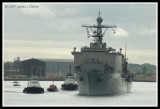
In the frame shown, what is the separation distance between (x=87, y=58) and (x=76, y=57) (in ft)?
9.31

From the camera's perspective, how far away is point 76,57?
8700 cm

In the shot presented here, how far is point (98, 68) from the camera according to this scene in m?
81.6

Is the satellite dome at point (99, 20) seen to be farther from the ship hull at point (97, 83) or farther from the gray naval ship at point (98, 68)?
the ship hull at point (97, 83)

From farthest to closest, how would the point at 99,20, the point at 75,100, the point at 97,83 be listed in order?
the point at 99,20
the point at 97,83
the point at 75,100

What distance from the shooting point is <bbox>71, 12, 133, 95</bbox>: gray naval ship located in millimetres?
79188

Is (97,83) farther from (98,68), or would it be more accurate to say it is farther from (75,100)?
(75,100)

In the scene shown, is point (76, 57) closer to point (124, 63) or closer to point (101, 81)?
point (101, 81)

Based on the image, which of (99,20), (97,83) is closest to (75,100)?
(97,83)

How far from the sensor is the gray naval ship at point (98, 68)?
260 ft

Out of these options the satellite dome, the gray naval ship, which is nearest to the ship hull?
the gray naval ship

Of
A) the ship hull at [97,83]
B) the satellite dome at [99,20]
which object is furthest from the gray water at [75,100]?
the satellite dome at [99,20]

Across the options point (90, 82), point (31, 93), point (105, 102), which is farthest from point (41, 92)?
point (105, 102)

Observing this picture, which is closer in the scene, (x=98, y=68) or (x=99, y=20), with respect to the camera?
(x=98, y=68)

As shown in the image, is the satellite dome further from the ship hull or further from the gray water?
the gray water
